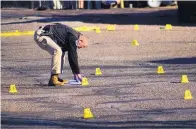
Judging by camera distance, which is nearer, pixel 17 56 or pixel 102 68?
pixel 102 68

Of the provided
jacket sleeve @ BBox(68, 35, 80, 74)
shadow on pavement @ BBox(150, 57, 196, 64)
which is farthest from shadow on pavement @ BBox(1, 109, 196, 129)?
shadow on pavement @ BBox(150, 57, 196, 64)

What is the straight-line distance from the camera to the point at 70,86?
611 inches

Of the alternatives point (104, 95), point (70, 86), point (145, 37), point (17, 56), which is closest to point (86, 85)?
point (70, 86)

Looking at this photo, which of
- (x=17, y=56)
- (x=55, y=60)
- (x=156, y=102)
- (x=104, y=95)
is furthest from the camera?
(x=17, y=56)

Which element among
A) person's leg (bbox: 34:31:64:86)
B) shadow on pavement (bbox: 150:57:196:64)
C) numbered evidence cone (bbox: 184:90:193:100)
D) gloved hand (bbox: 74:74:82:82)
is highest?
person's leg (bbox: 34:31:64:86)

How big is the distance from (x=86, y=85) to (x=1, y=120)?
449cm

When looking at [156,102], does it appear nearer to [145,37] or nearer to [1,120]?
[1,120]

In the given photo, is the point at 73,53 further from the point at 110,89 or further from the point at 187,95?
the point at 187,95

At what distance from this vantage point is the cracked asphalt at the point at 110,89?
1111 cm

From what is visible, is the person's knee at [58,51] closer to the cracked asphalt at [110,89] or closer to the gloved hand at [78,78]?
the gloved hand at [78,78]

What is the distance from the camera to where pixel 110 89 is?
48.6 feet

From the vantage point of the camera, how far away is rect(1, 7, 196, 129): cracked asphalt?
11.1 metres

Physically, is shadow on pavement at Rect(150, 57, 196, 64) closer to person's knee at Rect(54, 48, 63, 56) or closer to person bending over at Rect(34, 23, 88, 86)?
person bending over at Rect(34, 23, 88, 86)

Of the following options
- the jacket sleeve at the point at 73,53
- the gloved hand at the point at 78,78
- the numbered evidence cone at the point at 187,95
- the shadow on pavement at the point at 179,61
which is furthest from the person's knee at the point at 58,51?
the shadow on pavement at the point at 179,61
